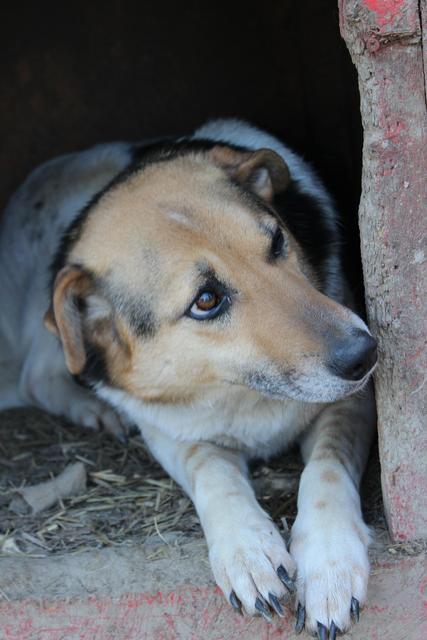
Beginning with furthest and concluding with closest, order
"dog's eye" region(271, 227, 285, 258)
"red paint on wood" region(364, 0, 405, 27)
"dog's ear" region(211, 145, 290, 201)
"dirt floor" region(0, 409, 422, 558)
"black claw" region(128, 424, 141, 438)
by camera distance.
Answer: "black claw" region(128, 424, 141, 438) < "dog's ear" region(211, 145, 290, 201) < "dirt floor" region(0, 409, 422, 558) < "dog's eye" region(271, 227, 285, 258) < "red paint on wood" region(364, 0, 405, 27)

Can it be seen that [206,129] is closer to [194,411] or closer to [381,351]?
[194,411]

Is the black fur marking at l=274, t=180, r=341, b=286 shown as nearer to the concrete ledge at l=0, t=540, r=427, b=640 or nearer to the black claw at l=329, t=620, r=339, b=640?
the concrete ledge at l=0, t=540, r=427, b=640

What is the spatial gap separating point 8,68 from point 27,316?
1638 mm

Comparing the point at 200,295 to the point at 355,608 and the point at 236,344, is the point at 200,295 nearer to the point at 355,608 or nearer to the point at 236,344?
the point at 236,344

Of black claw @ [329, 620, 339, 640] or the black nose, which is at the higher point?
the black nose

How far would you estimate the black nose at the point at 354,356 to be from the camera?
2.76m

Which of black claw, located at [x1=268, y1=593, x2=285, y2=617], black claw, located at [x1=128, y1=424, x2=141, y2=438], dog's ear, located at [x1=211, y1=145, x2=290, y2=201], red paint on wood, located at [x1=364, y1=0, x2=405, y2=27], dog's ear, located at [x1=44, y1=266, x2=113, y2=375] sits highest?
red paint on wood, located at [x1=364, y1=0, x2=405, y2=27]

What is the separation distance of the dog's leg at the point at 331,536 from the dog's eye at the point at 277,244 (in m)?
0.69

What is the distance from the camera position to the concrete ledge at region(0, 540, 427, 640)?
3.00 meters

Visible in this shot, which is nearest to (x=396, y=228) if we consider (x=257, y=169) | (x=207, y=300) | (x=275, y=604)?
(x=207, y=300)

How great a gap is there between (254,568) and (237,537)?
14 cm

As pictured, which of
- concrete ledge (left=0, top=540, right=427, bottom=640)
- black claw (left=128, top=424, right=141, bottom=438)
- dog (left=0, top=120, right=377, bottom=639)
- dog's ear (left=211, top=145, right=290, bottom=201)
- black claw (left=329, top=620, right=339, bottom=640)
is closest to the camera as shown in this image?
black claw (left=329, top=620, right=339, bottom=640)

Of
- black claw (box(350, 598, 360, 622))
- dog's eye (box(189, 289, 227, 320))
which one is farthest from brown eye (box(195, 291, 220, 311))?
black claw (box(350, 598, 360, 622))

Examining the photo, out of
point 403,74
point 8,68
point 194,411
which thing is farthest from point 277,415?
point 8,68
